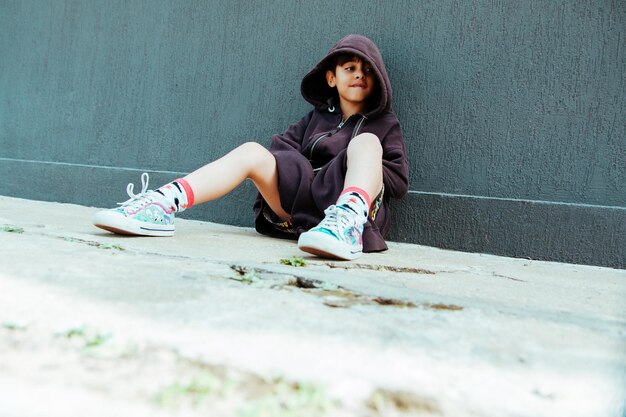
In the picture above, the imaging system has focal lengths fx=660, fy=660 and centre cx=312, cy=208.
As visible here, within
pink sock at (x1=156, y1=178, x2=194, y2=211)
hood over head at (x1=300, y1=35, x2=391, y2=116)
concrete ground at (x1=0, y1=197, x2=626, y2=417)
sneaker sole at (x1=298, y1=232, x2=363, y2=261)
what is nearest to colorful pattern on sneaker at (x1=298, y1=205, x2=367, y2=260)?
sneaker sole at (x1=298, y1=232, x2=363, y2=261)

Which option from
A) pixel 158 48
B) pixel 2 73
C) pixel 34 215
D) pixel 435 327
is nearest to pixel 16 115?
pixel 2 73

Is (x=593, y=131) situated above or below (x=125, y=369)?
above

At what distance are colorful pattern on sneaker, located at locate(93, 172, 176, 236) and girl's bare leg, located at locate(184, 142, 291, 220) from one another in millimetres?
118

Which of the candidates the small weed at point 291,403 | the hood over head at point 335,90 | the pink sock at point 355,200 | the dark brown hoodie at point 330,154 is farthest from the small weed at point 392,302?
the hood over head at point 335,90

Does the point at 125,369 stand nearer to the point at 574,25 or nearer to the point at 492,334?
the point at 492,334

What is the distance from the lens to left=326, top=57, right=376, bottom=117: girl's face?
7.41 feet

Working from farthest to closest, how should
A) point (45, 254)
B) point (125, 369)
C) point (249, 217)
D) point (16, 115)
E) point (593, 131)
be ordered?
point (16, 115) → point (249, 217) → point (593, 131) → point (45, 254) → point (125, 369)

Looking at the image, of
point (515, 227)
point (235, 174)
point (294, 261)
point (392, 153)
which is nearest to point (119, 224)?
point (235, 174)

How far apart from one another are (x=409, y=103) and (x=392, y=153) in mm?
290

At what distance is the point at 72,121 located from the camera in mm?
3314

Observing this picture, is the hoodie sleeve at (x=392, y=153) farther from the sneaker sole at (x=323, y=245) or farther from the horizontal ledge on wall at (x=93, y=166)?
the horizontal ledge on wall at (x=93, y=166)

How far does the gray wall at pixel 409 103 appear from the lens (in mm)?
2039

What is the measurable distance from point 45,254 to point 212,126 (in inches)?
62.2

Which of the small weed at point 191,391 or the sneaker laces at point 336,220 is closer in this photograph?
the small weed at point 191,391
